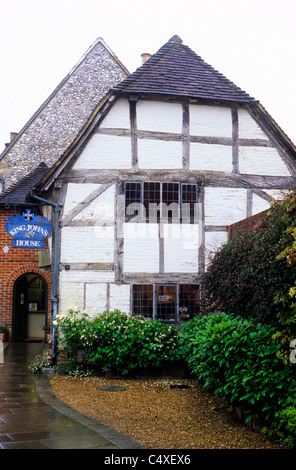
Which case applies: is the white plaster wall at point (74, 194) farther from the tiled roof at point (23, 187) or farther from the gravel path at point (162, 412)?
the tiled roof at point (23, 187)

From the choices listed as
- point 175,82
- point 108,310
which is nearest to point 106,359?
point 108,310

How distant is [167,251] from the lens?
11.7 meters

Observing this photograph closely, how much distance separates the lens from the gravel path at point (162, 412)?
5.70m

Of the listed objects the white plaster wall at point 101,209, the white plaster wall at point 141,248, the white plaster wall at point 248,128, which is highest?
the white plaster wall at point 248,128

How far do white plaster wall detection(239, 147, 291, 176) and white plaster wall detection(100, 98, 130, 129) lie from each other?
9.83 feet

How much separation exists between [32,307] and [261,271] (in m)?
12.5

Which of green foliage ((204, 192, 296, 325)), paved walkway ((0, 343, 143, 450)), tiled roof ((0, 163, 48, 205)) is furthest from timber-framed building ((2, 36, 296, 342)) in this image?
tiled roof ((0, 163, 48, 205))

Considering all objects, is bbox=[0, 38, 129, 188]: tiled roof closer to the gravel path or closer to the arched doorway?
the arched doorway

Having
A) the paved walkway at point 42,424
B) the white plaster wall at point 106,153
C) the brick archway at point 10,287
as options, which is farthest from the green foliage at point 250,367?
the brick archway at point 10,287

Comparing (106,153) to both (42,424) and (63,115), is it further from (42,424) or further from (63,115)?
(63,115)

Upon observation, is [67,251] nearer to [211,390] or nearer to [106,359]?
[106,359]

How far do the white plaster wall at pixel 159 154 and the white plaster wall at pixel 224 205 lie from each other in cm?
109

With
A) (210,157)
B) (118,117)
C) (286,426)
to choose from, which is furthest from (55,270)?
(286,426)
